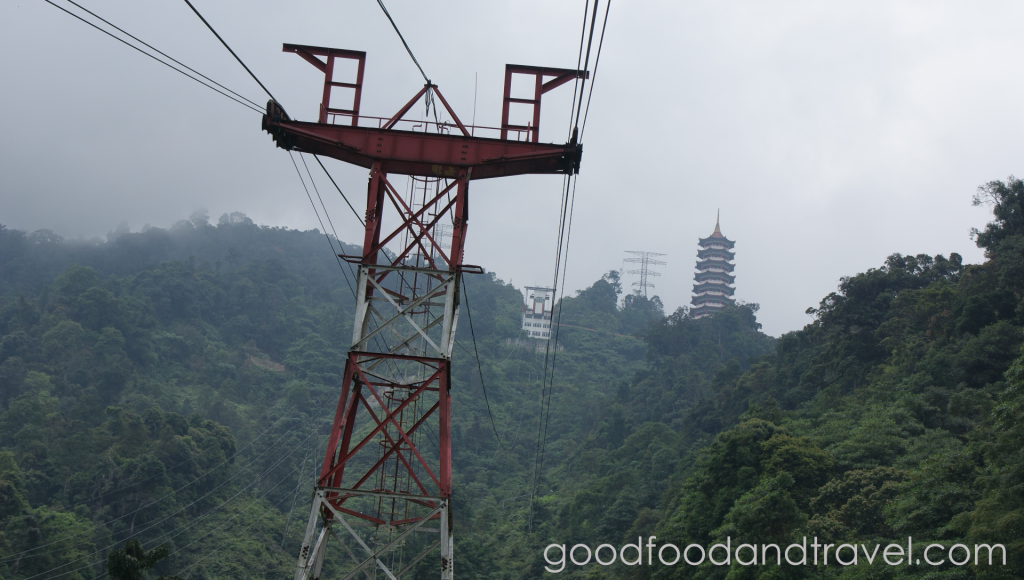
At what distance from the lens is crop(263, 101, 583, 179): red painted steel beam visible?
1272 cm

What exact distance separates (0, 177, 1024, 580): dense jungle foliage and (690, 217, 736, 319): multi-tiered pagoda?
107 feet

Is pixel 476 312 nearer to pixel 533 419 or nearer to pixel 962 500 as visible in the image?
pixel 533 419

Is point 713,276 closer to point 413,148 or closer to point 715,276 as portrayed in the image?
point 715,276

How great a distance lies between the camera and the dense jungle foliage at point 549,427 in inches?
1130

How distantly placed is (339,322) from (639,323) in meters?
52.7

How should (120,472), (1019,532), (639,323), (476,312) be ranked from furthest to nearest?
(639,323), (476,312), (120,472), (1019,532)

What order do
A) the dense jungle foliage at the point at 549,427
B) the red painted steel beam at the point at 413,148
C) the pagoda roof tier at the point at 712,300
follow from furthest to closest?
the pagoda roof tier at the point at 712,300 < the dense jungle foliage at the point at 549,427 < the red painted steel beam at the point at 413,148

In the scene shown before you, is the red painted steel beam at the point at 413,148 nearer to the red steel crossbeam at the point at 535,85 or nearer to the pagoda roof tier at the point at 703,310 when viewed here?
the red steel crossbeam at the point at 535,85

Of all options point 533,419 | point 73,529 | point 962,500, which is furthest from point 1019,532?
point 533,419

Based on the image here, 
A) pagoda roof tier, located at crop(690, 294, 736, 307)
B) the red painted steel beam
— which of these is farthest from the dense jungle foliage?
pagoda roof tier, located at crop(690, 294, 736, 307)

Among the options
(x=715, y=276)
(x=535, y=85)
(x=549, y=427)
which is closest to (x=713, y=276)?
(x=715, y=276)

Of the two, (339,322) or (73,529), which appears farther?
(339,322)

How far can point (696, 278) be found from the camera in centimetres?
13988

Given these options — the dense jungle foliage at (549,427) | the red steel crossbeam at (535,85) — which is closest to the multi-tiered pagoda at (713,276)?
the dense jungle foliage at (549,427)
